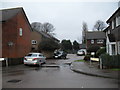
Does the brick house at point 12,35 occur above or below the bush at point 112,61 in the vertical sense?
above

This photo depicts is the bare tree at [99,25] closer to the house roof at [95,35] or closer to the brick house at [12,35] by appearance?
the house roof at [95,35]

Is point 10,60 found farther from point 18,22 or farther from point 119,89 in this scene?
point 119,89

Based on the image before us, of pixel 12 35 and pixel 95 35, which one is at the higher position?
pixel 95 35

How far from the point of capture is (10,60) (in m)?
19.9

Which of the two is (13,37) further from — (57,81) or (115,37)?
(57,81)

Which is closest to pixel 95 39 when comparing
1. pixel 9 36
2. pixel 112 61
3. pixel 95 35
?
pixel 95 35

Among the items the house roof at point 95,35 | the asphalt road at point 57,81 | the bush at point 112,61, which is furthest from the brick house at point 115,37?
the house roof at point 95,35

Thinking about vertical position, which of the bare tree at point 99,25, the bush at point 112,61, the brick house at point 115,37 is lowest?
the bush at point 112,61

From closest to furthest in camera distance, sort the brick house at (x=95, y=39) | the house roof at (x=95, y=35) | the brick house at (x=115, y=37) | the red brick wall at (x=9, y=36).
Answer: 1. the brick house at (x=115, y=37)
2. the red brick wall at (x=9, y=36)
3. the brick house at (x=95, y=39)
4. the house roof at (x=95, y=35)

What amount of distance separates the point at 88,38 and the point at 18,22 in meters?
36.2

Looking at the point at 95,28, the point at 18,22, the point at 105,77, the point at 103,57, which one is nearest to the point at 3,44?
the point at 18,22

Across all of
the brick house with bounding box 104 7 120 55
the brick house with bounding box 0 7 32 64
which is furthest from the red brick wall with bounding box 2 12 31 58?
the brick house with bounding box 104 7 120 55

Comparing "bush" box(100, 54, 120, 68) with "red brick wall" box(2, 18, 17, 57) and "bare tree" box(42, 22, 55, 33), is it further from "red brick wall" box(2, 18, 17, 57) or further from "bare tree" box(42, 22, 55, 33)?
"bare tree" box(42, 22, 55, 33)

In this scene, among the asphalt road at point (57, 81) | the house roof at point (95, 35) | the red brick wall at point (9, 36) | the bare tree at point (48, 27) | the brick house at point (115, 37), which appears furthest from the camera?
the bare tree at point (48, 27)
